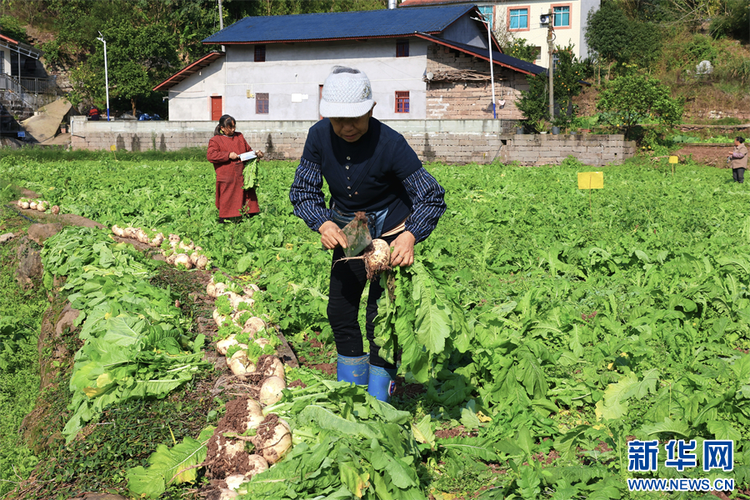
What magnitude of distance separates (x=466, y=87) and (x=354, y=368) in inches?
1235

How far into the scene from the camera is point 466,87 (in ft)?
110

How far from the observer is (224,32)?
3800 cm

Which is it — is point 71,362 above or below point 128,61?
below

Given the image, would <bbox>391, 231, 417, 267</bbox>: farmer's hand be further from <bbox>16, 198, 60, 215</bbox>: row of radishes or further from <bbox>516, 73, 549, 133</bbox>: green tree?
<bbox>516, 73, 549, 133</bbox>: green tree

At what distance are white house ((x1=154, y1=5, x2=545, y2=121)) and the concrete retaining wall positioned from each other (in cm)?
561

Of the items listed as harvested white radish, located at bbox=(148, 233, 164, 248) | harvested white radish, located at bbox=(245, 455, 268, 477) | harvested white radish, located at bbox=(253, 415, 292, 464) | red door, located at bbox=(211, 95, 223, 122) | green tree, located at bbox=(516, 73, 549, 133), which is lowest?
harvested white radish, located at bbox=(245, 455, 268, 477)

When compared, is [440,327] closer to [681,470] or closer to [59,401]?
[681,470]

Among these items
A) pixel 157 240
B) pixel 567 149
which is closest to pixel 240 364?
pixel 157 240

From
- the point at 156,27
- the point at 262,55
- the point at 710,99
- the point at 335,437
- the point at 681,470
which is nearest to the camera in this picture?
the point at 335,437

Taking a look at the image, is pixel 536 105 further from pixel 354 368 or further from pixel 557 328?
pixel 354 368

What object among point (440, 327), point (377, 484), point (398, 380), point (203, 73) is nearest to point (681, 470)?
point (440, 327)

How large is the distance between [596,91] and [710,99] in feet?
21.4

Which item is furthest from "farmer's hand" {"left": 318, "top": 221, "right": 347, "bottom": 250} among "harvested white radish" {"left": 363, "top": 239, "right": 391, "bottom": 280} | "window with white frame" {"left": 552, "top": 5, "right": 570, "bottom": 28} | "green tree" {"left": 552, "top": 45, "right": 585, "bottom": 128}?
"window with white frame" {"left": 552, "top": 5, "right": 570, "bottom": 28}

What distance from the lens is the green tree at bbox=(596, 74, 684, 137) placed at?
25359 mm
